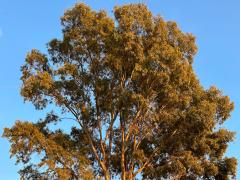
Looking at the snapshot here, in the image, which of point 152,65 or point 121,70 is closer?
point 152,65

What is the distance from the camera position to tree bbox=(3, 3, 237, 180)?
96.2 ft

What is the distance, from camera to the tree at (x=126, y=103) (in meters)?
29.3

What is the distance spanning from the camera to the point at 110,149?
32.1m

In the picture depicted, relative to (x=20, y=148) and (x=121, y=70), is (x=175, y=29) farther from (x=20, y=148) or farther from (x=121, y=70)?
(x=20, y=148)

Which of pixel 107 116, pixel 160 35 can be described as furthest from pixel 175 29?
pixel 107 116

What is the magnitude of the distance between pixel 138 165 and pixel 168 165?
2126 mm

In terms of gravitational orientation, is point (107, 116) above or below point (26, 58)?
below

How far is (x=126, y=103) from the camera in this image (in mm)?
29734

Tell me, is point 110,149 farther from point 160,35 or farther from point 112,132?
point 160,35

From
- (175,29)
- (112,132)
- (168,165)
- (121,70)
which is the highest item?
(175,29)

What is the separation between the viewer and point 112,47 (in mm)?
30453

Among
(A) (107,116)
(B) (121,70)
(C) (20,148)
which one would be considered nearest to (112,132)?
(A) (107,116)

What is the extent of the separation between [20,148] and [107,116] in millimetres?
6432

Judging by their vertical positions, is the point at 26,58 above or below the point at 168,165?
above
